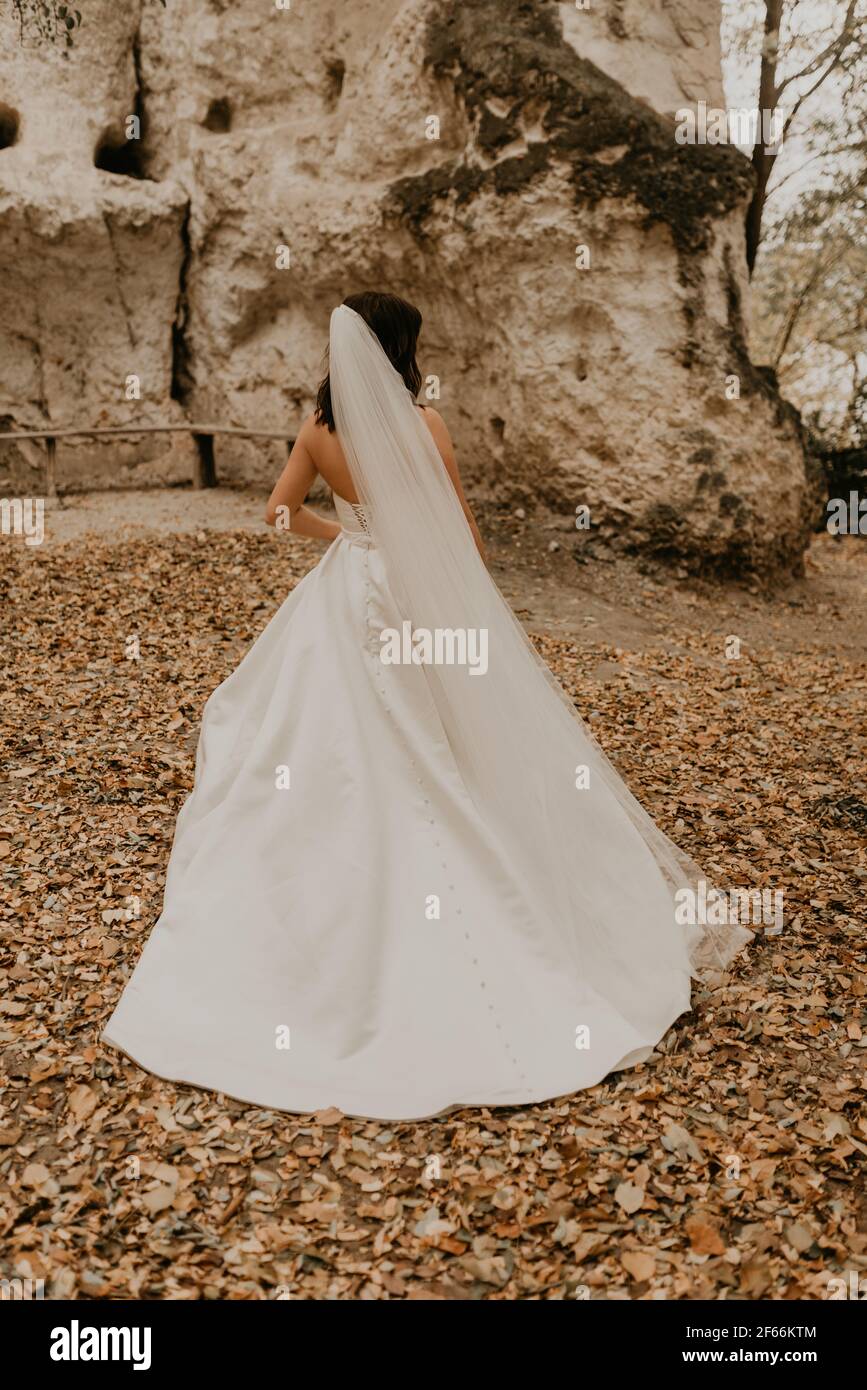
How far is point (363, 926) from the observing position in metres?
3.73

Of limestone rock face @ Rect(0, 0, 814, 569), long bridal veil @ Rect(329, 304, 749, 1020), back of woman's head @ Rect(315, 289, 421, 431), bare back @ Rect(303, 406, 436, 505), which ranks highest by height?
limestone rock face @ Rect(0, 0, 814, 569)

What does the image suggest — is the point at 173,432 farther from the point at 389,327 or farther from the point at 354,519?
the point at 389,327

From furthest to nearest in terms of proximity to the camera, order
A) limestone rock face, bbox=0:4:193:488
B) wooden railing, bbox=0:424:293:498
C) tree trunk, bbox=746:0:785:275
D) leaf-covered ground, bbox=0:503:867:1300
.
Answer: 1. tree trunk, bbox=746:0:785:275
2. limestone rock face, bbox=0:4:193:488
3. wooden railing, bbox=0:424:293:498
4. leaf-covered ground, bbox=0:503:867:1300

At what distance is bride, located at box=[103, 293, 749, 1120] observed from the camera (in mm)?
3539

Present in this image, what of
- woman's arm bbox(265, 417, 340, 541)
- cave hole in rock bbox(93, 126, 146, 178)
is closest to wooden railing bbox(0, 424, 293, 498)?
cave hole in rock bbox(93, 126, 146, 178)

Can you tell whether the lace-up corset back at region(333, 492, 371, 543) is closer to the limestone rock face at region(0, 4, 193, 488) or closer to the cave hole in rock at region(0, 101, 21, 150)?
the limestone rock face at region(0, 4, 193, 488)

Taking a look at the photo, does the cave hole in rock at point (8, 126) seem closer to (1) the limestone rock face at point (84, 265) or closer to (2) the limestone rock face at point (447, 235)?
(1) the limestone rock face at point (84, 265)

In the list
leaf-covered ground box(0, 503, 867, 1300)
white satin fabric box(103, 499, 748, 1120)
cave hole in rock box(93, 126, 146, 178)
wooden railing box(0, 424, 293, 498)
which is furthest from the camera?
cave hole in rock box(93, 126, 146, 178)

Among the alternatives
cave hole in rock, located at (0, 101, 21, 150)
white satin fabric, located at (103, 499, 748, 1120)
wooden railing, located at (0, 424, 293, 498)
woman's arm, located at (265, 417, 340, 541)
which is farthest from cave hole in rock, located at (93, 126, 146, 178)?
white satin fabric, located at (103, 499, 748, 1120)

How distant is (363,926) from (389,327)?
217cm

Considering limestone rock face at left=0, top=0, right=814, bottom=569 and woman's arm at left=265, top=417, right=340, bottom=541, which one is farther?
limestone rock face at left=0, top=0, right=814, bottom=569

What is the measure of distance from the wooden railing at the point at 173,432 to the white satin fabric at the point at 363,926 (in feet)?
24.1

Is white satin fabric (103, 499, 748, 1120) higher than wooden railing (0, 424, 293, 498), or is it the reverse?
wooden railing (0, 424, 293, 498)
